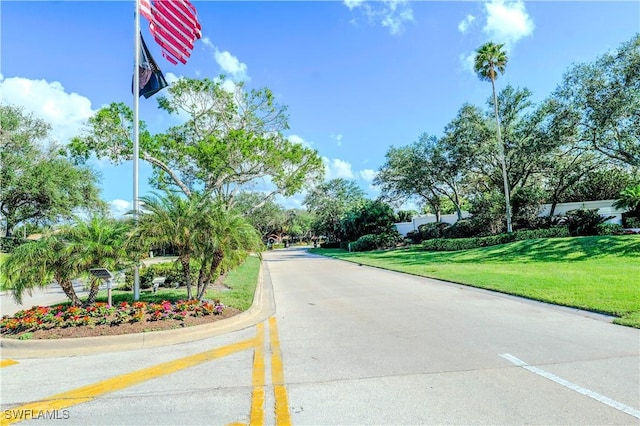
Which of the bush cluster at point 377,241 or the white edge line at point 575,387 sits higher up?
the bush cluster at point 377,241

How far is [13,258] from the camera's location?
708cm

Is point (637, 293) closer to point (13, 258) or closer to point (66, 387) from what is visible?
point (66, 387)

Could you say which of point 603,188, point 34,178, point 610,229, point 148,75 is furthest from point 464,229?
point 34,178

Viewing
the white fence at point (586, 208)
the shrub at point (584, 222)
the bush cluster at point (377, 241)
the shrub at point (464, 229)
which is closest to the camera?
the shrub at point (584, 222)

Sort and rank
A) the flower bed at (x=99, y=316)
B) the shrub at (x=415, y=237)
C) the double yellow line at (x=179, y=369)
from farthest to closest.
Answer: the shrub at (x=415, y=237) → the flower bed at (x=99, y=316) → the double yellow line at (x=179, y=369)

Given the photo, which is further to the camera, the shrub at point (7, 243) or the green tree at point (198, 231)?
the shrub at point (7, 243)

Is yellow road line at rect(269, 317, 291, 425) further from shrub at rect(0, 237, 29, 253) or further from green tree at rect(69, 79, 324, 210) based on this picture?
shrub at rect(0, 237, 29, 253)

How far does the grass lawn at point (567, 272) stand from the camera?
8070mm

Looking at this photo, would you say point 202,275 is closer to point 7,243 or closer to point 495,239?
point 495,239

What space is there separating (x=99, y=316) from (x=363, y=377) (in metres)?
5.22

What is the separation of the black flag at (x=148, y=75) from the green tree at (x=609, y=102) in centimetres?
2029

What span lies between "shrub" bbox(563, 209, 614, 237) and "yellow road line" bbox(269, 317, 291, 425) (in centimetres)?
2296

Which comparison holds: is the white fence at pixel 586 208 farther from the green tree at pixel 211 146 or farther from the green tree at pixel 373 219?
the green tree at pixel 211 146

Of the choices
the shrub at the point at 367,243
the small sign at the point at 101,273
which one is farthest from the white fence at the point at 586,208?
the small sign at the point at 101,273
